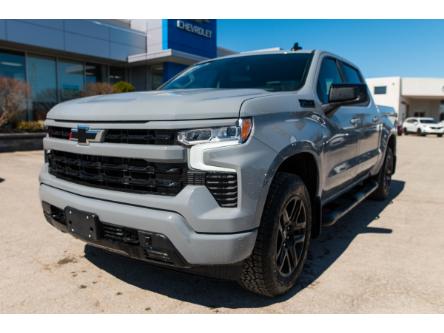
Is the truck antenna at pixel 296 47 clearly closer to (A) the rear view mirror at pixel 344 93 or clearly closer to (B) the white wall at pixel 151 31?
(A) the rear view mirror at pixel 344 93

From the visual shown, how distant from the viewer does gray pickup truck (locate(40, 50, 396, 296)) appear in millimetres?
2219

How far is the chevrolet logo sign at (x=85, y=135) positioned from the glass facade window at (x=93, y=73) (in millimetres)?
16482

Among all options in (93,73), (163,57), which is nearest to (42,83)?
(93,73)

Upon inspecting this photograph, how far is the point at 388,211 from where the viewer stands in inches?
211

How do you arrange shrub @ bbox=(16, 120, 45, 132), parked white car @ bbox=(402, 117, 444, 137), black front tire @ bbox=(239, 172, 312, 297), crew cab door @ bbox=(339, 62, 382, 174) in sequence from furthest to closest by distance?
parked white car @ bbox=(402, 117, 444, 137)
shrub @ bbox=(16, 120, 45, 132)
crew cab door @ bbox=(339, 62, 382, 174)
black front tire @ bbox=(239, 172, 312, 297)

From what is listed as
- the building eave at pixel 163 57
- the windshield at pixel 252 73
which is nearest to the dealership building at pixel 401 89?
the building eave at pixel 163 57

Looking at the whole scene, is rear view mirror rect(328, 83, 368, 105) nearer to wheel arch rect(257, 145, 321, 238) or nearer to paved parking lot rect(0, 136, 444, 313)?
wheel arch rect(257, 145, 321, 238)

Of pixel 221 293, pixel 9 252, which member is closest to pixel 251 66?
pixel 221 293

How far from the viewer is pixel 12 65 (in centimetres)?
1505

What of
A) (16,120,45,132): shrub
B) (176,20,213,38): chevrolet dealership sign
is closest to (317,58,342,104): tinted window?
(16,120,45,132): shrub

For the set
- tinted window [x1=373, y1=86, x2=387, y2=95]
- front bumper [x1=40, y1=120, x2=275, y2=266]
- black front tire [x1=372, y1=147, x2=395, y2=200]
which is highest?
tinted window [x1=373, y1=86, x2=387, y2=95]

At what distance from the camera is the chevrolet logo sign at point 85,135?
8.27ft

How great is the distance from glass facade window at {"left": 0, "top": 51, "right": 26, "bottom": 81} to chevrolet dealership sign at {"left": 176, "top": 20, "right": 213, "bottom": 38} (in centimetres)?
737
